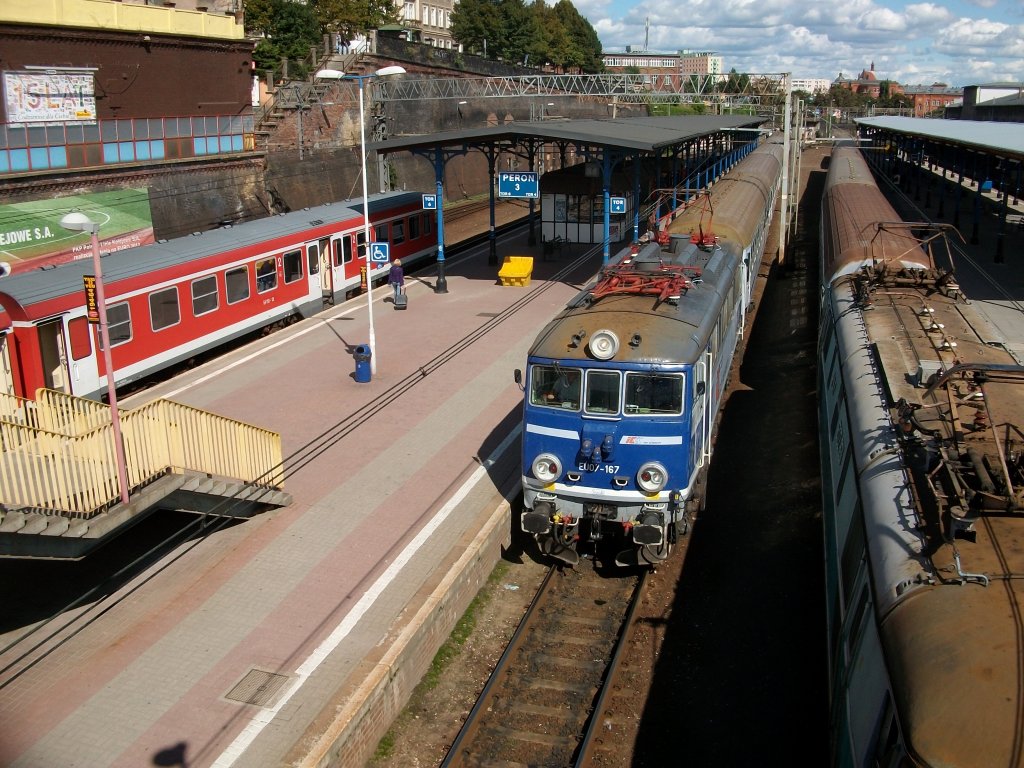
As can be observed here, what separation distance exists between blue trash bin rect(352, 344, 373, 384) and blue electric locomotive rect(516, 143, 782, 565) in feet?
24.2

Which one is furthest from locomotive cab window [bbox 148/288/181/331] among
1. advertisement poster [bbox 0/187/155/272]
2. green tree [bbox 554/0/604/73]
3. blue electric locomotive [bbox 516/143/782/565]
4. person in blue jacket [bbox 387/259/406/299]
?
green tree [bbox 554/0/604/73]

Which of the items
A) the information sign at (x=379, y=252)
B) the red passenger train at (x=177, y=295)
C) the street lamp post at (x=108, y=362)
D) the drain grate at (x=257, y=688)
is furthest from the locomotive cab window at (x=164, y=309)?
the drain grate at (x=257, y=688)

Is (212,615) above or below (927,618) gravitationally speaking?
below

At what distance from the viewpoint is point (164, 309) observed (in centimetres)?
1881

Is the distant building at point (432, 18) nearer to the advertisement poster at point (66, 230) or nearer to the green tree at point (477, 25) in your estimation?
the green tree at point (477, 25)

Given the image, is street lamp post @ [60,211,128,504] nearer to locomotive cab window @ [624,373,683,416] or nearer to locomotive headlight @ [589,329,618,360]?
locomotive headlight @ [589,329,618,360]

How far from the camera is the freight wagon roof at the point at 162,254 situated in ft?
52.3

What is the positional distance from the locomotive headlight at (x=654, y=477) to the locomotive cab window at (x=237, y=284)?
44.1ft

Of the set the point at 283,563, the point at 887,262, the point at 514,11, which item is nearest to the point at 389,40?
the point at 514,11

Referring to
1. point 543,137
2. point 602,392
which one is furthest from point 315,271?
point 602,392

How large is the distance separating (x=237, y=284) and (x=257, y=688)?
546 inches

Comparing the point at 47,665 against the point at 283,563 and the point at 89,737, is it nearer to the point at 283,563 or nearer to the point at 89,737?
the point at 89,737

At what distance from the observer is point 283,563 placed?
1175 cm

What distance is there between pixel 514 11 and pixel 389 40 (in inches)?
1499
